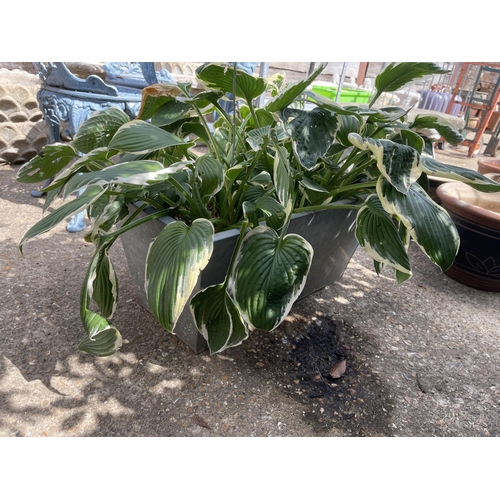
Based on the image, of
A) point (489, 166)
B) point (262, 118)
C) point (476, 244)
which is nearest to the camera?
point (262, 118)

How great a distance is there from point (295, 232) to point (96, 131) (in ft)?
2.23

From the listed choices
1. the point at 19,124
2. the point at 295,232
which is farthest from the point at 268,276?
the point at 19,124

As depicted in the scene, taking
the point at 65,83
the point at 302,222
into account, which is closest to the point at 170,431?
the point at 302,222

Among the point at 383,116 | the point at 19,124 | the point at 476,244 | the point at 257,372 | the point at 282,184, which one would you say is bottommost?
the point at 257,372

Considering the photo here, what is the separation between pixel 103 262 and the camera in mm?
1057

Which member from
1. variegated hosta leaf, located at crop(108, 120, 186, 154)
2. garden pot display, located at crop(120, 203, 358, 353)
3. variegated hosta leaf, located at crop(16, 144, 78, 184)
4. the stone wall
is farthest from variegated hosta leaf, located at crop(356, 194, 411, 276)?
the stone wall

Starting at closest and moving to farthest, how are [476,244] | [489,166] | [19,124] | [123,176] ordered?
1. [123,176]
2. [476,244]
3. [19,124]
4. [489,166]

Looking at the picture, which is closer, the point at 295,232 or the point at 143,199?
the point at 143,199

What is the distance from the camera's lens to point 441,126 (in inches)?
48.6

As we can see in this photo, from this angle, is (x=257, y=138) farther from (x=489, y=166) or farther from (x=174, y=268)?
(x=489, y=166)

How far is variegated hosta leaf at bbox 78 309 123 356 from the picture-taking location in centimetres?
91

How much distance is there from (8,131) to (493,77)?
20.2 ft

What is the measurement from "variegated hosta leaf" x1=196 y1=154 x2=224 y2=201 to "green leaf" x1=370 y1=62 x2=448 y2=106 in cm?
62

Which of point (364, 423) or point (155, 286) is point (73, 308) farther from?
point (364, 423)
